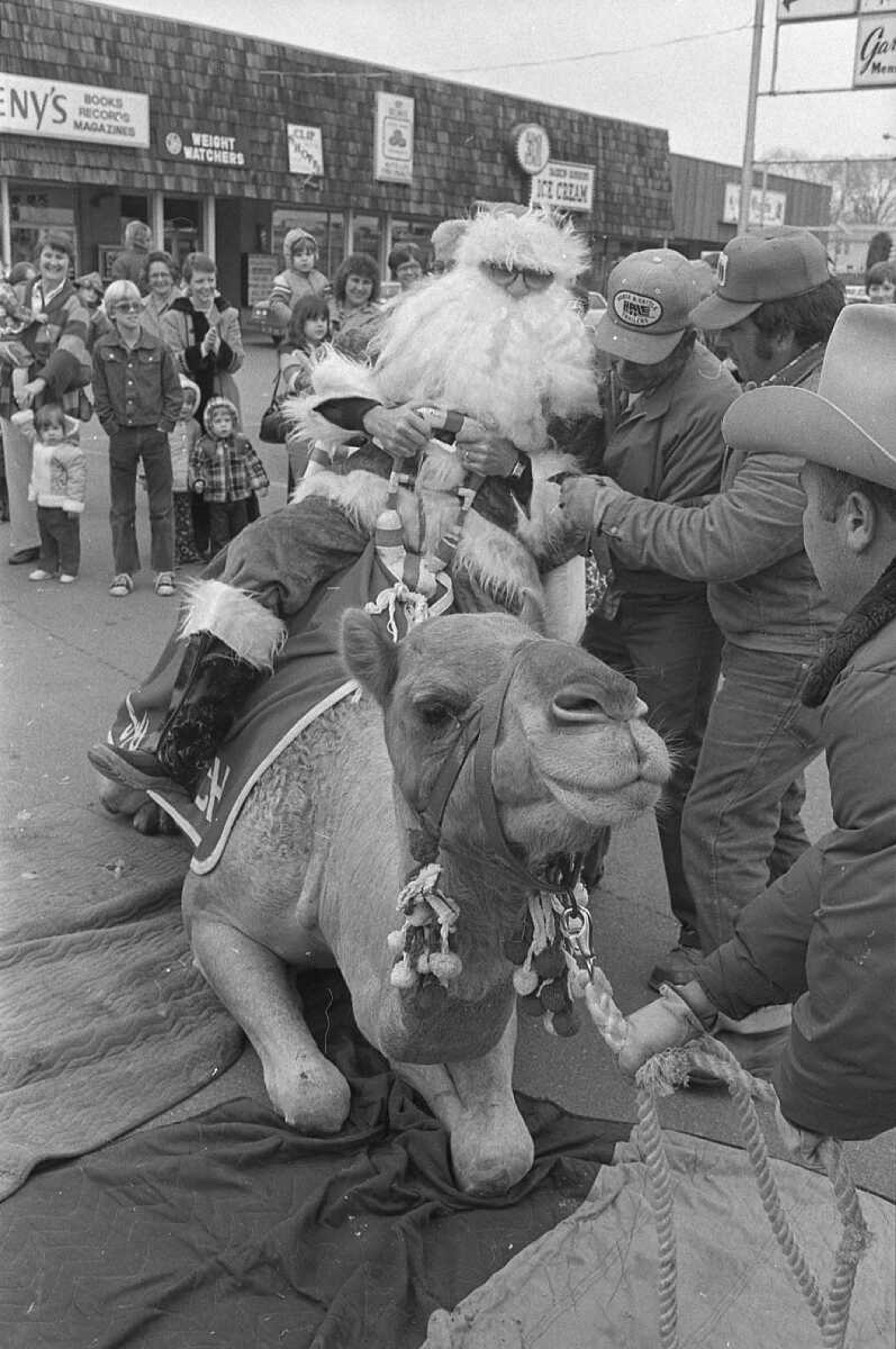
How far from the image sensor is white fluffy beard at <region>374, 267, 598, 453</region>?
146 inches

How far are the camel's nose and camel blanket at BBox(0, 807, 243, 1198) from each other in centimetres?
193

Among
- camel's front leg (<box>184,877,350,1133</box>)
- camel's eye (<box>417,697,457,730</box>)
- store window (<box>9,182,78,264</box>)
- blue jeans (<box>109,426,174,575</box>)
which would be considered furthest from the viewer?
store window (<box>9,182,78,264</box>)

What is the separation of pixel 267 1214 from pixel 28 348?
24.8ft

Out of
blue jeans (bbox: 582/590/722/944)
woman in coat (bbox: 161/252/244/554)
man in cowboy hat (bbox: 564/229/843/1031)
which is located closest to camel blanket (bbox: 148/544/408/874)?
man in cowboy hat (bbox: 564/229/843/1031)

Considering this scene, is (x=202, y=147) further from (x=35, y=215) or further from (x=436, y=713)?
(x=436, y=713)

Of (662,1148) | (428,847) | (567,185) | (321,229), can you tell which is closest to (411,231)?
(321,229)

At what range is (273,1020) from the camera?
11.0 ft

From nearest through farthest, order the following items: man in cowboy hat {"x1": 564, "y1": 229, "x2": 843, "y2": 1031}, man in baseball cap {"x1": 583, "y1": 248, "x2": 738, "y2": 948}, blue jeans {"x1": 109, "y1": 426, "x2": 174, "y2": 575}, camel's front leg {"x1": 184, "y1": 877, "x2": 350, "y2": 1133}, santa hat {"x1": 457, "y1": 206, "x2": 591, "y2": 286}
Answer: camel's front leg {"x1": 184, "y1": 877, "x2": 350, "y2": 1133}, man in cowboy hat {"x1": 564, "y1": 229, "x2": 843, "y2": 1031}, man in baseball cap {"x1": 583, "y1": 248, "x2": 738, "y2": 948}, santa hat {"x1": 457, "y1": 206, "x2": 591, "y2": 286}, blue jeans {"x1": 109, "y1": 426, "x2": 174, "y2": 575}

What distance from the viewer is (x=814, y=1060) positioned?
1872 mm

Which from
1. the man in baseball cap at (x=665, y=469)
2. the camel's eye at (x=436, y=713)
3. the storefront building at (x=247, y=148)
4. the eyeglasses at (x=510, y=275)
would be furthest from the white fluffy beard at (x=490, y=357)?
the storefront building at (x=247, y=148)

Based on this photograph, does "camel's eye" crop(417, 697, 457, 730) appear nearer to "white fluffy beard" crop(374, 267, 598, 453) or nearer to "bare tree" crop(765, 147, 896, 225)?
"white fluffy beard" crop(374, 267, 598, 453)

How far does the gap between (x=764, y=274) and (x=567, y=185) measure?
28138 millimetres

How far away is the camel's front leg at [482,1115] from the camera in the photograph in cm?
298

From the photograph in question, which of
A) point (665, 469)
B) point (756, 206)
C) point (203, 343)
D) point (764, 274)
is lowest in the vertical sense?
point (665, 469)
